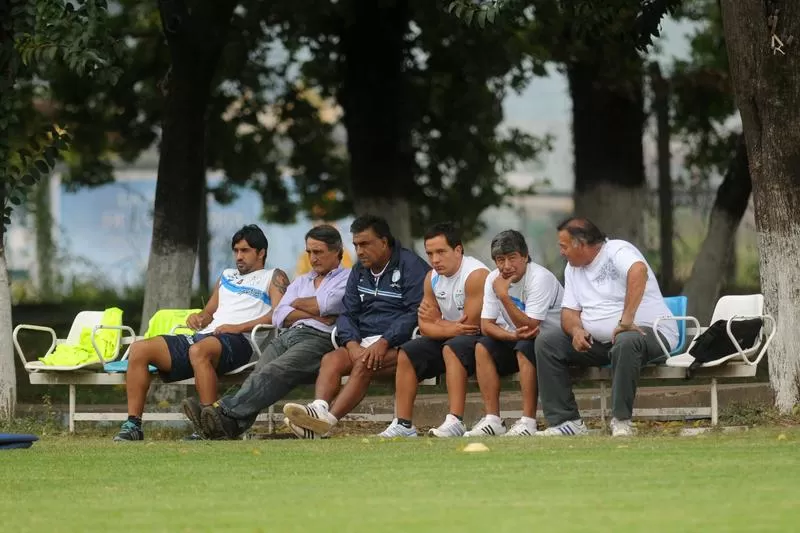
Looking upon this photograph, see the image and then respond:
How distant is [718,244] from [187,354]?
792 cm

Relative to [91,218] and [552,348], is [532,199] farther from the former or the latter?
[552,348]

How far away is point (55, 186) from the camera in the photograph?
3117 centimetres

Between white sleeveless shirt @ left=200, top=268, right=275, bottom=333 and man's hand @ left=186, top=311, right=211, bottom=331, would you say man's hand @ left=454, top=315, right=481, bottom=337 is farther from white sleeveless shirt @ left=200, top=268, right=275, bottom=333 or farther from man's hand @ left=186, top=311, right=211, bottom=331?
man's hand @ left=186, top=311, right=211, bottom=331

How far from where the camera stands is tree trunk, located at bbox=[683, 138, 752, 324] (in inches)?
726

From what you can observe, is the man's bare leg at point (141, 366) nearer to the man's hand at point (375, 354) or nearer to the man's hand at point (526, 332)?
the man's hand at point (375, 354)

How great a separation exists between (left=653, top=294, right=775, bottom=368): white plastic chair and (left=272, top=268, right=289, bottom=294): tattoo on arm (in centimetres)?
266

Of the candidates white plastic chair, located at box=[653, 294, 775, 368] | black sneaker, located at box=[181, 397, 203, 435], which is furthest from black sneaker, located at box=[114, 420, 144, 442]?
→ white plastic chair, located at box=[653, 294, 775, 368]

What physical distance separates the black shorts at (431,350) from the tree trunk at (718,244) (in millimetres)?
7011

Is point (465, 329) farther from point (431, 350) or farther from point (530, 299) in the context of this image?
point (530, 299)

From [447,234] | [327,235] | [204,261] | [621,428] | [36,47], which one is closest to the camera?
[621,428]

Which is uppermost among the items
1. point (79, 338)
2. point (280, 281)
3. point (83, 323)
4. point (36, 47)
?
point (36, 47)

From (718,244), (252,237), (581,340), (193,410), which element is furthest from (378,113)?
(581,340)

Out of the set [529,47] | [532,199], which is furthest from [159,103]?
[532,199]

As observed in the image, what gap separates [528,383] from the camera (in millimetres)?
11531
